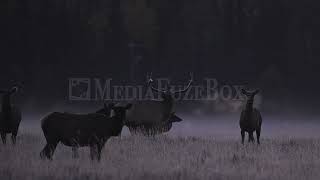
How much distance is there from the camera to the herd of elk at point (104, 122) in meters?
12.0

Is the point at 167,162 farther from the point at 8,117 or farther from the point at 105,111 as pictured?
the point at 8,117

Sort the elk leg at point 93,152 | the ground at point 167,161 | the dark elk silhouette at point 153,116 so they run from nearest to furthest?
the ground at point 167,161
the elk leg at point 93,152
the dark elk silhouette at point 153,116

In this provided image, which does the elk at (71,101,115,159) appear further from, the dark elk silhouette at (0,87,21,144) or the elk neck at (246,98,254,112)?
the elk neck at (246,98,254,112)

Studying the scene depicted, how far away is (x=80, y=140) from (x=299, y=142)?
7803 millimetres

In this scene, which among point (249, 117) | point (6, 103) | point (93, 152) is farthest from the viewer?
point (249, 117)

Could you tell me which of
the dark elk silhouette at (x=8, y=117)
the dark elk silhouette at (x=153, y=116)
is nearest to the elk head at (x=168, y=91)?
the dark elk silhouette at (x=153, y=116)

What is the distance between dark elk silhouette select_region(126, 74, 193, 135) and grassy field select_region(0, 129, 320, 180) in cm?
250

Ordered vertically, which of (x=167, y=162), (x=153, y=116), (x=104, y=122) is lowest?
(x=167, y=162)

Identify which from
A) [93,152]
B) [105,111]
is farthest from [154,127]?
[93,152]

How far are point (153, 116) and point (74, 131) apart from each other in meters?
7.65

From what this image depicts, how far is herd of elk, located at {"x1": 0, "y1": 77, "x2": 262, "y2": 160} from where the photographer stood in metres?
12.0

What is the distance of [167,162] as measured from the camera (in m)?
11.9

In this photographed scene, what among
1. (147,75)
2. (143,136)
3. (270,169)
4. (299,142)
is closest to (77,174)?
(270,169)

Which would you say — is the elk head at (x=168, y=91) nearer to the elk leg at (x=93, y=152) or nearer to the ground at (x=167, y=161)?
the ground at (x=167, y=161)
